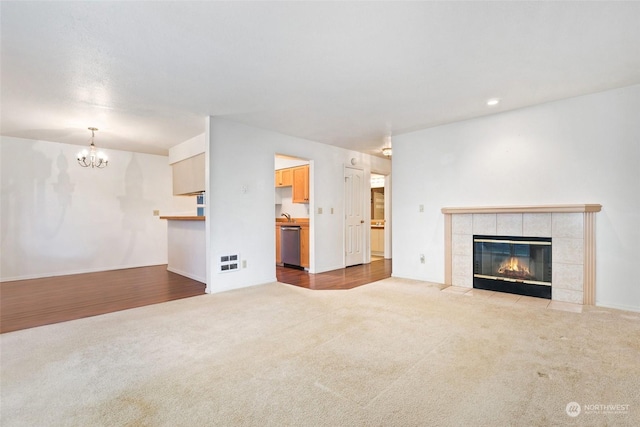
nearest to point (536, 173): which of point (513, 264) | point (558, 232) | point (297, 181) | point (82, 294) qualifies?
point (558, 232)

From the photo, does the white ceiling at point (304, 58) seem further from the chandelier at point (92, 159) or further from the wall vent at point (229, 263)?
the wall vent at point (229, 263)

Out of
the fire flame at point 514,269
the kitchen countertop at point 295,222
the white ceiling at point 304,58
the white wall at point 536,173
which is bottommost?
the fire flame at point 514,269

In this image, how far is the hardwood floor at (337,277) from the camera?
467cm

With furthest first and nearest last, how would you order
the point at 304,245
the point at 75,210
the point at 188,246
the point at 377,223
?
the point at 377,223, the point at 304,245, the point at 75,210, the point at 188,246

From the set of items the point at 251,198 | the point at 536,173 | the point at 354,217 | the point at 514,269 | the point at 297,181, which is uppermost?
the point at 297,181

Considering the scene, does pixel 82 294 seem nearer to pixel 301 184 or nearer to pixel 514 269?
pixel 301 184

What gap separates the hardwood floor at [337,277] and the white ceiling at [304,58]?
2.45 metres

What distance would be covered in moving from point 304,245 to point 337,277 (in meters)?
1.06

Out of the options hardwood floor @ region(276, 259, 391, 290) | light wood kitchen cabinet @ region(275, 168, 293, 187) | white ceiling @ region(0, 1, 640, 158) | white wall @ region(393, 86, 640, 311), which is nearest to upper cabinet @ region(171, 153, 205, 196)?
white ceiling @ region(0, 1, 640, 158)

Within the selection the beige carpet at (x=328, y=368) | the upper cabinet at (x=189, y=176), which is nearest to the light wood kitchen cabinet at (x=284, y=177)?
the upper cabinet at (x=189, y=176)

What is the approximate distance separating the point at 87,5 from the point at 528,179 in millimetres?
4654

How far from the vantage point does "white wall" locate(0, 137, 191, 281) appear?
523 centimetres

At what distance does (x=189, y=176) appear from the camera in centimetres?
561

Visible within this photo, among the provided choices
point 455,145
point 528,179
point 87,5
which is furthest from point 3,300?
point 528,179
